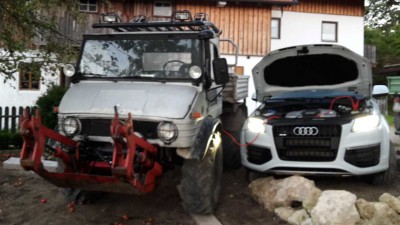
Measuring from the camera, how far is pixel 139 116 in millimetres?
4703

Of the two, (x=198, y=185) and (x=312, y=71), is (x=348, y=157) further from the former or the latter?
(x=312, y=71)

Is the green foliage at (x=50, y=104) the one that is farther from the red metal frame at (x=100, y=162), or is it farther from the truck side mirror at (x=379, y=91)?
the truck side mirror at (x=379, y=91)

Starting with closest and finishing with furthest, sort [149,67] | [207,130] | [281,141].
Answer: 1. [207,130]
2. [149,67]
3. [281,141]

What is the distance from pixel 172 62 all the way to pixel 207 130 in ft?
3.40

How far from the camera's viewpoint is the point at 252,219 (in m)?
5.34

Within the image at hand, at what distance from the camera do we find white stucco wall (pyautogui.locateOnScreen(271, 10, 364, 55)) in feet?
78.5

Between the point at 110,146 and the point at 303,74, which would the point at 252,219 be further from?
the point at 303,74

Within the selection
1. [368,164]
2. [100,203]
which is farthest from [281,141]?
[100,203]

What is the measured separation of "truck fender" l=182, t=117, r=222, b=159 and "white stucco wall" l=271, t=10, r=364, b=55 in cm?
1911

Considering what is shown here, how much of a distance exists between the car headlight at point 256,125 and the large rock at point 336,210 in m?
1.50

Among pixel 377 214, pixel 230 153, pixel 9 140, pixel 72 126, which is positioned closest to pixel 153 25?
pixel 72 126

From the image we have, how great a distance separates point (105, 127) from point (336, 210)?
2798 mm

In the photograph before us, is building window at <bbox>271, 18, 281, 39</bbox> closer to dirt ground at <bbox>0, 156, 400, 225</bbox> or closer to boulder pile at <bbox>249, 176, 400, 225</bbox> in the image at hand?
dirt ground at <bbox>0, 156, 400, 225</bbox>

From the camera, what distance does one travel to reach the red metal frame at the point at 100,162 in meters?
4.09
